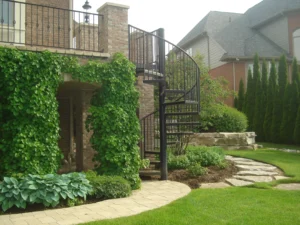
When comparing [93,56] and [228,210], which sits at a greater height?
[93,56]

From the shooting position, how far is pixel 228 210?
444 centimetres

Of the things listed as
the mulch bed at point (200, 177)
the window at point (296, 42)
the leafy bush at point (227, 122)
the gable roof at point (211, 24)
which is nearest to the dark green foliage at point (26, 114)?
the mulch bed at point (200, 177)

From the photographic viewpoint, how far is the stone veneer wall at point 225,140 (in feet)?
41.4

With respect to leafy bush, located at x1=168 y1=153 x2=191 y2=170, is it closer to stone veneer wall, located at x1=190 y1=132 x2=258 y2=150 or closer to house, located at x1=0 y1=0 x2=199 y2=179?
house, located at x1=0 y1=0 x2=199 y2=179

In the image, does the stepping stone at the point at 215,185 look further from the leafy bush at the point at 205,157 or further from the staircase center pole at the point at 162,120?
the leafy bush at the point at 205,157

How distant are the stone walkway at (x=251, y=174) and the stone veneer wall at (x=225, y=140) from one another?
320 cm

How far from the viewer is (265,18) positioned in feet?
72.3

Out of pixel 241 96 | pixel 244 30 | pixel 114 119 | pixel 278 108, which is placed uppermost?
pixel 244 30

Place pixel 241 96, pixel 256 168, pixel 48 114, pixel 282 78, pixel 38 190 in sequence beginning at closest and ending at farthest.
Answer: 1. pixel 38 190
2. pixel 48 114
3. pixel 256 168
4. pixel 282 78
5. pixel 241 96

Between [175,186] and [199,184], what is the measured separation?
68cm

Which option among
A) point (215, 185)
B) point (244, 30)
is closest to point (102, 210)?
point (215, 185)

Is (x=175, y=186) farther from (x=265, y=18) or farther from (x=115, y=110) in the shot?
(x=265, y=18)

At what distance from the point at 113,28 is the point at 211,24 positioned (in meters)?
17.5

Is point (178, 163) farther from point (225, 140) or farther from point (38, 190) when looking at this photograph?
point (225, 140)
